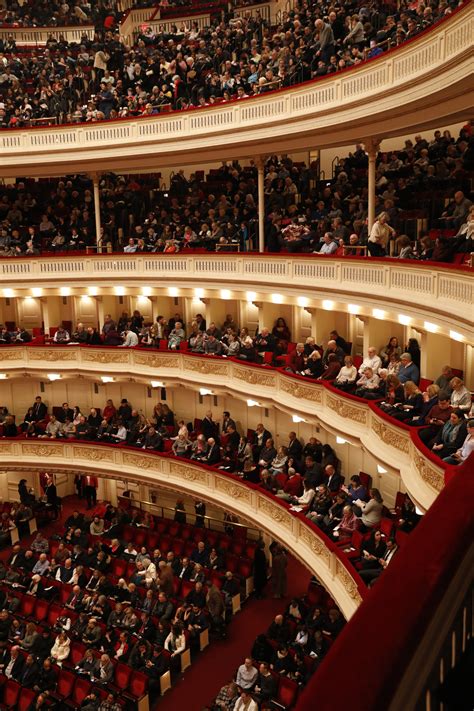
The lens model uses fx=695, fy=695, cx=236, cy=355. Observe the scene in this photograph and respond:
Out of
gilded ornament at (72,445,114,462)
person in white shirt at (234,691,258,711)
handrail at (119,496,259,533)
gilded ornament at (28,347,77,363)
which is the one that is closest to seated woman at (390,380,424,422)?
person in white shirt at (234,691,258,711)

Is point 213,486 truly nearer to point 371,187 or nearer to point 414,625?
point 371,187

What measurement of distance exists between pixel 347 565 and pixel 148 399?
12.9m

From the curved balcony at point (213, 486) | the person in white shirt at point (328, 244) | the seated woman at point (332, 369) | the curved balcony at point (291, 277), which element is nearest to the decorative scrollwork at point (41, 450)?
the curved balcony at point (213, 486)

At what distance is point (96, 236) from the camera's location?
24.4 metres

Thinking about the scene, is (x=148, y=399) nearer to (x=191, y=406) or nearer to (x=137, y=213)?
(x=191, y=406)

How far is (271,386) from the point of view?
58.0ft

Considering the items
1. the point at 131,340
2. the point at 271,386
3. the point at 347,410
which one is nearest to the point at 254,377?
the point at 271,386

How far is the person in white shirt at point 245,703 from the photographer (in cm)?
1202

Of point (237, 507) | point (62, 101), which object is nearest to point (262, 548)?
point (237, 507)

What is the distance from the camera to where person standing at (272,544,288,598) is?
17328 mm

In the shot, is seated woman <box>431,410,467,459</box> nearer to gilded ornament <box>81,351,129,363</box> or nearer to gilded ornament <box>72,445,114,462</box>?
gilded ornament <box>72,445,114,462</box>

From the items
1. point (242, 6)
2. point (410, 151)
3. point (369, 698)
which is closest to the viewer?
point (369, 698)

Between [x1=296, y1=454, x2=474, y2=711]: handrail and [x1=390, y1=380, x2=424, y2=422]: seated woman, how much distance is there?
33.1ft

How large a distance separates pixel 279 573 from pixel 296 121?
11451mm
